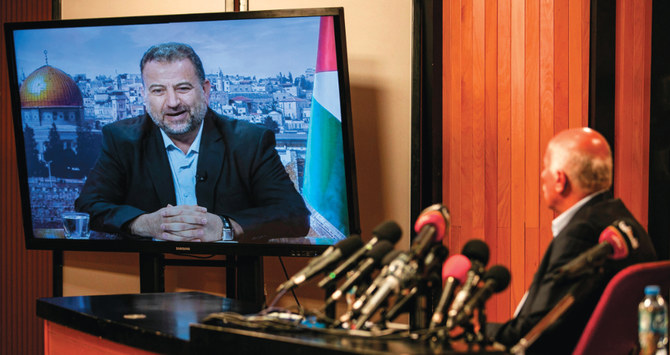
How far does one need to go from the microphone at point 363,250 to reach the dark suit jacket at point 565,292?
466 mm

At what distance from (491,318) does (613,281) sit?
2.04m

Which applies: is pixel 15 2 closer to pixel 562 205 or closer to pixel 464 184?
→ pixel 464 184

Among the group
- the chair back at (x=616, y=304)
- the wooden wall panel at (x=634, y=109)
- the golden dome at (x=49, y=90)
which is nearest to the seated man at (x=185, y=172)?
the golden dome at (x=49, y=90)

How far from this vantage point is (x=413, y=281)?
197cm

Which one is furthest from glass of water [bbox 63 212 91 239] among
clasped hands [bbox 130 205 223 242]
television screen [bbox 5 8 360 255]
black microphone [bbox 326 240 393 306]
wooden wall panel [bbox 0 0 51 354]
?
black microphone [bbox 326 240 393 306]

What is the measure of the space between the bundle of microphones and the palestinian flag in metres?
1.96

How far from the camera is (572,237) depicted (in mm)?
2299

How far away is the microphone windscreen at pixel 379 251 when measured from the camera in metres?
2.06

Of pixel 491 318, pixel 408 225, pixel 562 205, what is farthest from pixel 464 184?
pixel 562 205

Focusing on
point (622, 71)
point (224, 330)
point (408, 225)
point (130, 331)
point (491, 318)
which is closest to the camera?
point (224, 330)

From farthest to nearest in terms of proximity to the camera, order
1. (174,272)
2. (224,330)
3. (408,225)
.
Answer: (174,272) < (408,225) < (224,330)

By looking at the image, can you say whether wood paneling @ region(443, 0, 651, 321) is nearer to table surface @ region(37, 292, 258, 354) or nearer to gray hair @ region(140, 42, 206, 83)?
gray hair @ region(140, 42, 206, 83)

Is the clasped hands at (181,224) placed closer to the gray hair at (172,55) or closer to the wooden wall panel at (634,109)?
the gray hair at (172,55)

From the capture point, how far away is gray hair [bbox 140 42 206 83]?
14.3 feet
